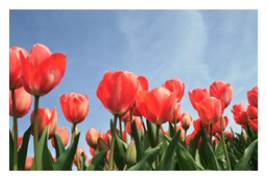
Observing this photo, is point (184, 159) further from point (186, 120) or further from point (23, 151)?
point (186, 120)

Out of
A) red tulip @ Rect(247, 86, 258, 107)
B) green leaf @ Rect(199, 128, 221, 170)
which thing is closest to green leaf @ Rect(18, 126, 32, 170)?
green leaf @ Rect(199, 128, 221, 170)

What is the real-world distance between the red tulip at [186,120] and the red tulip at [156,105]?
528 millimetres

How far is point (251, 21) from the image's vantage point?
114 cm

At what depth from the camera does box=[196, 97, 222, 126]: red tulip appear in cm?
95

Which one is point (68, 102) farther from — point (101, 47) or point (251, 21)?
point (251, 21)

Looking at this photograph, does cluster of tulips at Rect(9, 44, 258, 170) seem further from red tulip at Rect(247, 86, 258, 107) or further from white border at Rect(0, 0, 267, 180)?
red tulip at Rect(247, 86, 258, 107)

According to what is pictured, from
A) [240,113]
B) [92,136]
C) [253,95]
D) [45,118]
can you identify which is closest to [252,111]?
[240,113]

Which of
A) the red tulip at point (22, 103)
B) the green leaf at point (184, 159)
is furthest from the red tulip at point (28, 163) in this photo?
the green leaf at point (184, 159)

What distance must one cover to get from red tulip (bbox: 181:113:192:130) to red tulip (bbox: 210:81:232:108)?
0.74ft

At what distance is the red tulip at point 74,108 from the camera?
0.90 m

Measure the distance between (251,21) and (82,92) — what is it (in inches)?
25.0

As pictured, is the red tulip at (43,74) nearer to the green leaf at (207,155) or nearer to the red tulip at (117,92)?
the red tulip at (117,92)
